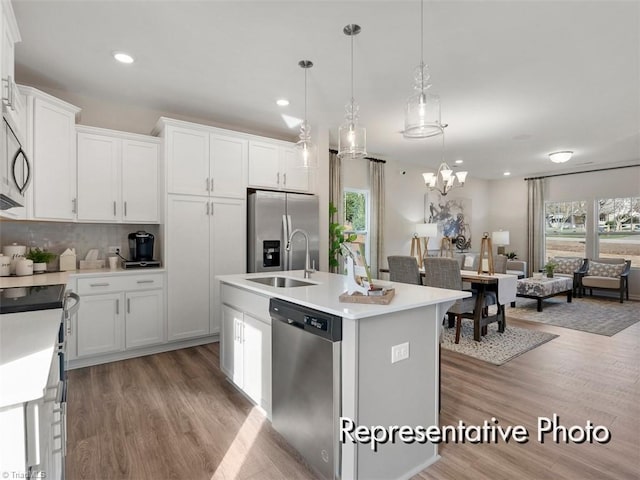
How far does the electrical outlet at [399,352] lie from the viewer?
180cm

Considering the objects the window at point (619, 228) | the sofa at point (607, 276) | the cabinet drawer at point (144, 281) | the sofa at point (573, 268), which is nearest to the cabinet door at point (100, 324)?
the cabinet drawer at point (144, 281)

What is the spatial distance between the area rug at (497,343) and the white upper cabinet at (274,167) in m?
2.71

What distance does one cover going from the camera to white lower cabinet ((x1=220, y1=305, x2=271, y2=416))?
2.40 metres

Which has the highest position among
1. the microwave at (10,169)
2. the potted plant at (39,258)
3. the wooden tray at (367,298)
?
the microwave at (10,169)

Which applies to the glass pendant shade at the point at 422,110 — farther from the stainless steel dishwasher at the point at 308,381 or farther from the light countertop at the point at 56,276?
the light countertop at the point at 56,276

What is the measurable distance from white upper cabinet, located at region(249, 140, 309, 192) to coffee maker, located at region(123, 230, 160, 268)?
4.40ft

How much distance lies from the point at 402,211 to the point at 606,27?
4.82 m

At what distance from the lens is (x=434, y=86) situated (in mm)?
3578

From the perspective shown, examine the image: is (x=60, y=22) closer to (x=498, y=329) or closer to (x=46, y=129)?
(x=46, y=129)

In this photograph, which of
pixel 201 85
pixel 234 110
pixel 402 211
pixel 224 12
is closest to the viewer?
pixel 224 12

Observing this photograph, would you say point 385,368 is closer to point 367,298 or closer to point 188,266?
point 367,298

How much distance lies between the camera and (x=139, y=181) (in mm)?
3871

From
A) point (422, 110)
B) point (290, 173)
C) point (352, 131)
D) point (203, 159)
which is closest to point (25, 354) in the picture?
point (422, 110)

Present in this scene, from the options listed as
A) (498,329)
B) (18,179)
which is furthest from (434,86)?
(18,179)
